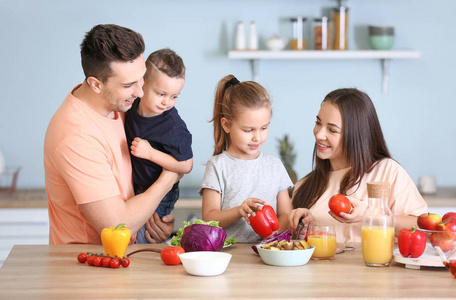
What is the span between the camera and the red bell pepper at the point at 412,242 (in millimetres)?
1729

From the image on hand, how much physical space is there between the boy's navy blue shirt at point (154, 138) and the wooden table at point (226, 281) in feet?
1.67

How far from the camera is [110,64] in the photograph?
204cm

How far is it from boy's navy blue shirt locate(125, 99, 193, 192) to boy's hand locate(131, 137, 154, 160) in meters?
0.09

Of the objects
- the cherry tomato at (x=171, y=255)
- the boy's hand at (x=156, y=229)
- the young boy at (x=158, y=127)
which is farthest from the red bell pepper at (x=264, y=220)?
the boy's hand at (x=156, y=229)

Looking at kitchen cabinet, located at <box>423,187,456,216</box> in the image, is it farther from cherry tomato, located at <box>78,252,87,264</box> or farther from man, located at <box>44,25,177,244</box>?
cherry tomato, located at <box>78,252,87,264</box>

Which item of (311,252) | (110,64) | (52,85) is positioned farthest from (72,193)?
(52,85)

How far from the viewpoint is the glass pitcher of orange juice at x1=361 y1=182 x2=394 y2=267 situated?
5.75 ft

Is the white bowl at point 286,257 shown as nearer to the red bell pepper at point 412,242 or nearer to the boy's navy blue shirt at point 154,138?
the red bell pepper at point 412,242

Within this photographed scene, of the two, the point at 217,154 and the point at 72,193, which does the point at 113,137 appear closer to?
the point at 72,193

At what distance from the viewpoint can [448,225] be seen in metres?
1.70

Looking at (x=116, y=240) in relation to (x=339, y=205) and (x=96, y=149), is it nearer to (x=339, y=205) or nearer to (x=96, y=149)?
(x=96, y=149)

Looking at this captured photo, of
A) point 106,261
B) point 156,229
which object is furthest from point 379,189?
point 156,229

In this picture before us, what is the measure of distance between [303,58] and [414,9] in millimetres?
847

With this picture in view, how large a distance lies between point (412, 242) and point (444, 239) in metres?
0.09
